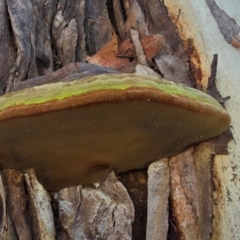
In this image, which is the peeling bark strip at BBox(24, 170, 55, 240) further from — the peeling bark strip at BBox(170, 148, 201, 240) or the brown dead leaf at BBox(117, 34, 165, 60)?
the brown dead leaf at BBox(117, 34, 165, 60)

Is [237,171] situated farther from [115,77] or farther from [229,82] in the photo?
[115,77]

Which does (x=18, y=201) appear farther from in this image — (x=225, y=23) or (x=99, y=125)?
(x=225, y=23)

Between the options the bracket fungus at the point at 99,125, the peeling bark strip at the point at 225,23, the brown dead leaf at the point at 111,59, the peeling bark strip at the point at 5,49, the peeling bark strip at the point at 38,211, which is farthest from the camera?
the peeling bark strip at the point at 225,23

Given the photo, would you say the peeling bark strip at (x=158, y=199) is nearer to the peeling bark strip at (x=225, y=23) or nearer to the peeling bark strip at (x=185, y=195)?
the peeling bark strip at (x=185, y=195)

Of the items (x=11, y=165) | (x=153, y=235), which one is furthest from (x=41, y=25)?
(x=153, y=235)

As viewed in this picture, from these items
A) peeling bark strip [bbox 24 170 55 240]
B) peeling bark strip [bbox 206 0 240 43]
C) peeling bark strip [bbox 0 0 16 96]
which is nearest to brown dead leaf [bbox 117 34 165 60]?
peeling bark strip [bbox 206 0 240 43]

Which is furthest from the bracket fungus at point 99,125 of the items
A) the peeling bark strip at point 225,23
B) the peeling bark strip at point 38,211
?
the peeling bark strip at point 225,23
